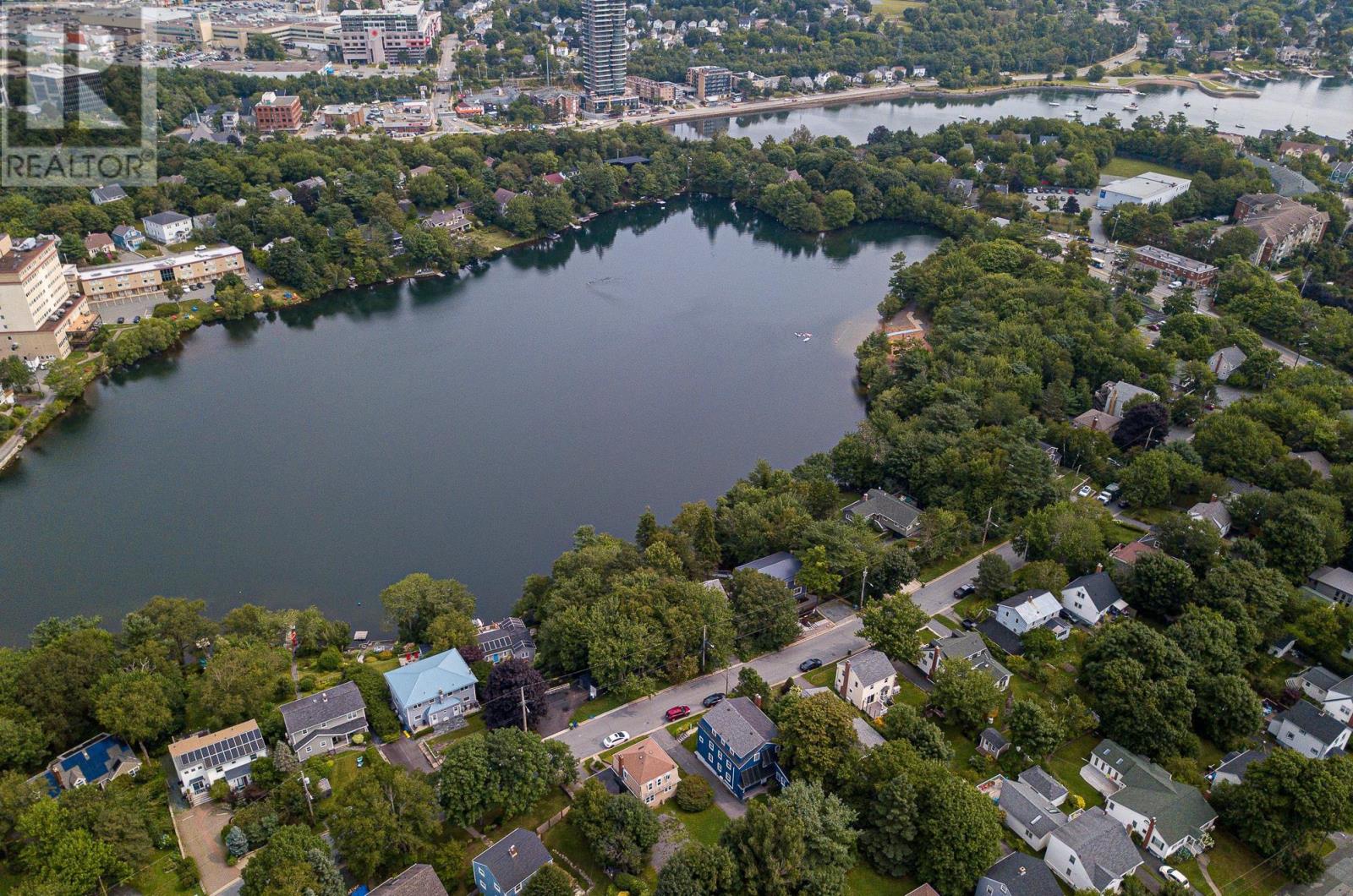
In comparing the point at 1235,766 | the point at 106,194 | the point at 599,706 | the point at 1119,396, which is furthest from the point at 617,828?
the point at 106,194

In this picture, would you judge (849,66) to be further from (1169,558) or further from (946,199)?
(1169,558)

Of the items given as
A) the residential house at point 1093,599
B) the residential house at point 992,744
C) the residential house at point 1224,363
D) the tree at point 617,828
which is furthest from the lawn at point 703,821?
the residential house at point 1224,363

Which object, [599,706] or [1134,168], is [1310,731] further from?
[1134,168]

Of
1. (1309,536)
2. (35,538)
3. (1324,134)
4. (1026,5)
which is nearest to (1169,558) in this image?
(1309,536)

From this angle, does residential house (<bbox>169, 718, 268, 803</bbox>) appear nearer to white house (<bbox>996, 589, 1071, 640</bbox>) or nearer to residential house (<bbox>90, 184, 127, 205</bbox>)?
white house (<bbox>996, 589, 1071, 640</bbox>)

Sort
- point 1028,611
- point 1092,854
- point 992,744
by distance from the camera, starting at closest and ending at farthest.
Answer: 1. point 1092,854
2. point 992,744
3. point 1028,611

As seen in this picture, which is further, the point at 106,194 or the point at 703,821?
the point at 106,194

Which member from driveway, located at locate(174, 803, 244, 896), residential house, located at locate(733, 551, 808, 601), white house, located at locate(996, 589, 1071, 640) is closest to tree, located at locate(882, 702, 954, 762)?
white house, located at locate(996, 589, 1071, 640)
